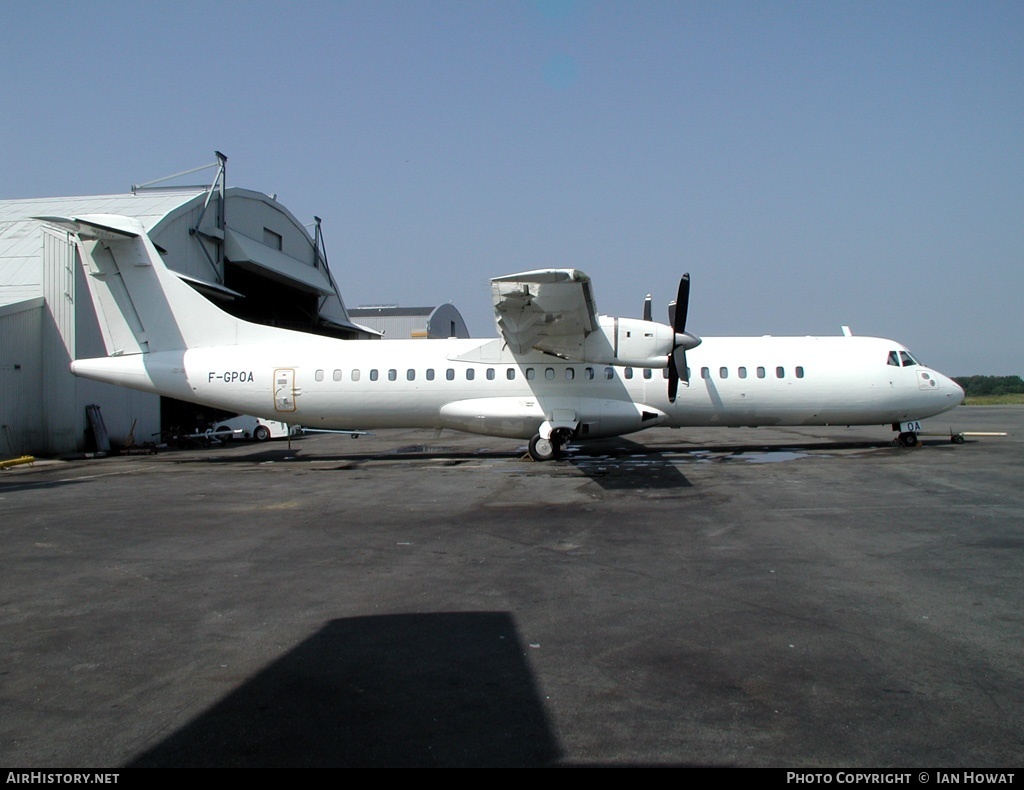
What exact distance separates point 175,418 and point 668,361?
2621 cm

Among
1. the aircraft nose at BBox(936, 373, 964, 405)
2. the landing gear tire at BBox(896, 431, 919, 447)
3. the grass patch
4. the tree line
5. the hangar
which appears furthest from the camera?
the tree line

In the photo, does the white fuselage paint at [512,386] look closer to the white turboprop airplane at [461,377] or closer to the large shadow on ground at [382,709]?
the white turboprop airplane at [461,377]

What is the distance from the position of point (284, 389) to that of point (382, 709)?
49.8ft

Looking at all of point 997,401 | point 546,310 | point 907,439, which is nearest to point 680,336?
point 546,310

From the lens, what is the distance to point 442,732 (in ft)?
12.0

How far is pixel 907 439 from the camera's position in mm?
18938

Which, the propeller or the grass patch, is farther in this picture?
the grass patch

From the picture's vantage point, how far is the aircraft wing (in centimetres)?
1367

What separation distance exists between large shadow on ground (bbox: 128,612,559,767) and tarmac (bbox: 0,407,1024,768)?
Result: 20mm

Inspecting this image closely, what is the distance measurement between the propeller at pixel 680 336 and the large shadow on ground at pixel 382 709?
12.1 meters

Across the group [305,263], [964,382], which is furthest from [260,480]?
[964,382]

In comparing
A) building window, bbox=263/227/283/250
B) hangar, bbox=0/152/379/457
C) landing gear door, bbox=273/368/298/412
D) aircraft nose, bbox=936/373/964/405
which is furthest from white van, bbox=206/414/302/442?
aircraft nose, bbox=936/373/964/405

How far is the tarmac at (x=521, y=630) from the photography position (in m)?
3.57

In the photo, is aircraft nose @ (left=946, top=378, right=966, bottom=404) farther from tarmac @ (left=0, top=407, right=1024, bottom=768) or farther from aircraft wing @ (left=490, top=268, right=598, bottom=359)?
aircraft wing @ (left=490, top=268, right=598, bottom=359)
